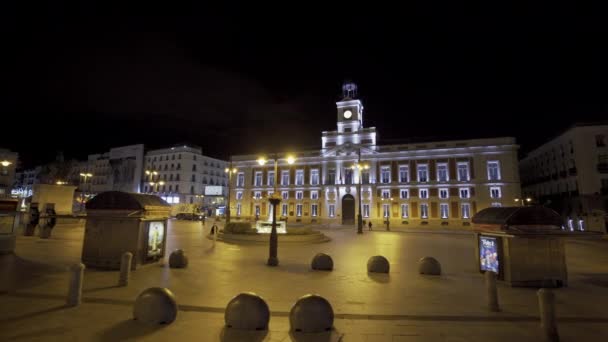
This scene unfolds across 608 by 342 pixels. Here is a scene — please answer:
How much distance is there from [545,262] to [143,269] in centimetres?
1353

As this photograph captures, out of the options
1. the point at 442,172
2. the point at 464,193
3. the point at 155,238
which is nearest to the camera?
the point at 155,238

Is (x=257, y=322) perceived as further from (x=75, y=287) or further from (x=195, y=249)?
(x=195, y=249)

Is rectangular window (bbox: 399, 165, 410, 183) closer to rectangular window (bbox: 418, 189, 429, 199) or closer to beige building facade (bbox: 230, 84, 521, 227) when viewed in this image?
beige building facade (bbox: 230, 84, 521, 227)

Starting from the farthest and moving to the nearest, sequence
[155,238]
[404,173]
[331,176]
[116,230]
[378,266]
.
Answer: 1. [331,176]
2. [404,173]
3. [155,238]
4. [116,230]
5. [378,266]

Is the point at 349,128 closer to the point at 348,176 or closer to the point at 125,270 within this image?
the point at 348,176

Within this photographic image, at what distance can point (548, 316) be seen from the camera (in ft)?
17.6

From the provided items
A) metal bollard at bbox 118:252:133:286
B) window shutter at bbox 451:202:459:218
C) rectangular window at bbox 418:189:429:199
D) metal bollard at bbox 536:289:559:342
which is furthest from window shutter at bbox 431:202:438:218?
metal bollard at bbox 118:252:133:286

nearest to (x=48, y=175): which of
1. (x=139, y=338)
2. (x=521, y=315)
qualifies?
(x=139, y=338)

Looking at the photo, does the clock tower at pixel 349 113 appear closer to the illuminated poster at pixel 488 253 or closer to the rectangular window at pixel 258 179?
the rectangular window at pixel 258 179

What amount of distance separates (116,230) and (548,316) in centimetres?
1290

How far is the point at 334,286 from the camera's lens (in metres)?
8.97

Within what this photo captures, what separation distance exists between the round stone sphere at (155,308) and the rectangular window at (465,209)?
50.0 meters

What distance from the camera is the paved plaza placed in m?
5.50

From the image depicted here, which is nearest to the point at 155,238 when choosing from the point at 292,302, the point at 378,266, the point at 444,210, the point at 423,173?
the point at 292,302
